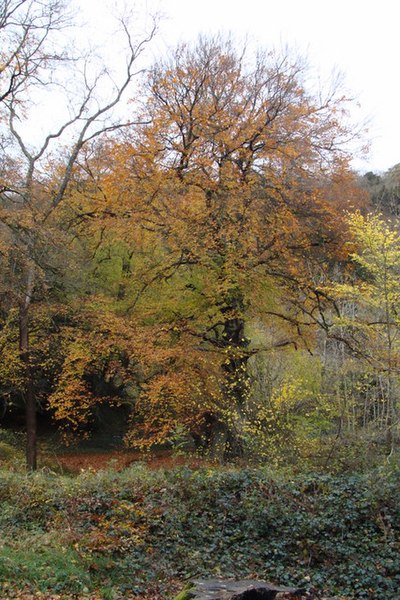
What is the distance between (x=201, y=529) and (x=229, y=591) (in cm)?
300

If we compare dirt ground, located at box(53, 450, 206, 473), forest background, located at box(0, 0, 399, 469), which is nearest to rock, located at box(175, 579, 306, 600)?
forest background, located at box(0, 0, 399, 469)

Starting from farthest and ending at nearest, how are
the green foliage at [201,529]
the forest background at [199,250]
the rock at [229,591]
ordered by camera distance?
the forest background at [199,250] → the green foliage at [201,529] → the rock at [229,591]

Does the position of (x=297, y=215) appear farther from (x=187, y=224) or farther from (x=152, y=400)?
(x=152, y=400)

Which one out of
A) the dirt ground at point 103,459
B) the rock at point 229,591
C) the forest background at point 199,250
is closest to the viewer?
the rock at point 229,591

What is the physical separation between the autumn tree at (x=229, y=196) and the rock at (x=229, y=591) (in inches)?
331

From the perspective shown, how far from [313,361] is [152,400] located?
7365 millimetres

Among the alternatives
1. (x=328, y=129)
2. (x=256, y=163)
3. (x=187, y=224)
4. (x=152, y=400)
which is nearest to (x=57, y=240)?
(x=187, y=224)

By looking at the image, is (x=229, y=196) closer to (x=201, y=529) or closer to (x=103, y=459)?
(x=201, y=529)

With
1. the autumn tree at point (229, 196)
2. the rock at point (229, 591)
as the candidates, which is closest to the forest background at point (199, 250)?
the autumn tree at point (229, 196)

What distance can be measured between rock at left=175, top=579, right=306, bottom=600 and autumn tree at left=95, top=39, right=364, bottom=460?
840 cm

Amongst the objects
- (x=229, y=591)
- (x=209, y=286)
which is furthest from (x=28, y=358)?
(x=229, y=591)

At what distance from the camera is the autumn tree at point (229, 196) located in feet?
49.4

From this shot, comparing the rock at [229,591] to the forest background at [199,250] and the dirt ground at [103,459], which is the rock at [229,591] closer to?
the forest background at [199,250]

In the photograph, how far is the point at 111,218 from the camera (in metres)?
16.3
